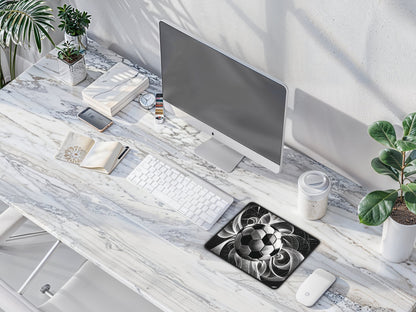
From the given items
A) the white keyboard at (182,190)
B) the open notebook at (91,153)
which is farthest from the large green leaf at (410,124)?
the open notebook at (91,153)

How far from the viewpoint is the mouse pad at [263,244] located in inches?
83.7

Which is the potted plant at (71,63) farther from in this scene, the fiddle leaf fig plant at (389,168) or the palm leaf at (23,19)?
the fiddle leaf fig plant at (389,168)

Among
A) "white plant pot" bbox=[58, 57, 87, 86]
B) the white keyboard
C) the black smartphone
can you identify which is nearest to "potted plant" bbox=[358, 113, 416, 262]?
the white keyboard

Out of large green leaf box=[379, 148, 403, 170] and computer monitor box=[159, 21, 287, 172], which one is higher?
large green leaf box=[379, 148, 403, 170]

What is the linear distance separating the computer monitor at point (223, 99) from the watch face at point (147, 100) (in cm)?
17

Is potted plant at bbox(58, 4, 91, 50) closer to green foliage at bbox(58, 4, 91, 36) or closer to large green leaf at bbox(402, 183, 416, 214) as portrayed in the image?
green foliage at bbox(58, 4, 91, 36)

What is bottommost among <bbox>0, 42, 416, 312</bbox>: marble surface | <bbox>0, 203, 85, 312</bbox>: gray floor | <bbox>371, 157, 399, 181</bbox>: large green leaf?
<bbox>0, 203, 85, 312</bbox>: gray floor

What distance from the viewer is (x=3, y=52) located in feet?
11.3

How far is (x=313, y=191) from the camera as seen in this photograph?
2.15 metres

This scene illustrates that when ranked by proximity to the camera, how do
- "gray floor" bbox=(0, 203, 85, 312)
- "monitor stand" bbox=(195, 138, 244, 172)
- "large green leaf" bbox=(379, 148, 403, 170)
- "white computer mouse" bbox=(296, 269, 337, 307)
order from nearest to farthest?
"large green leaf" bbox=(379, 148, 403, 170) → "white computer mouse" bbox=(296, 269, 337, 307) → "monitor stand" bbox=(195, 138, 244, 172) → "gray floor" bbox=(0, 203, 85, 312)

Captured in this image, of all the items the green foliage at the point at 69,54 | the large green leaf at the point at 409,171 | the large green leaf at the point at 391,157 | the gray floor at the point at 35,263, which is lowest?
the gray floor at the point at 35,263

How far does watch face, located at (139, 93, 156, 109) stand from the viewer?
2572 mm

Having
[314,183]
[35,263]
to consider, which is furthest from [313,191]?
[35,263]

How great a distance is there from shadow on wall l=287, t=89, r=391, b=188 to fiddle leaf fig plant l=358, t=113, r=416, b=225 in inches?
8.2
